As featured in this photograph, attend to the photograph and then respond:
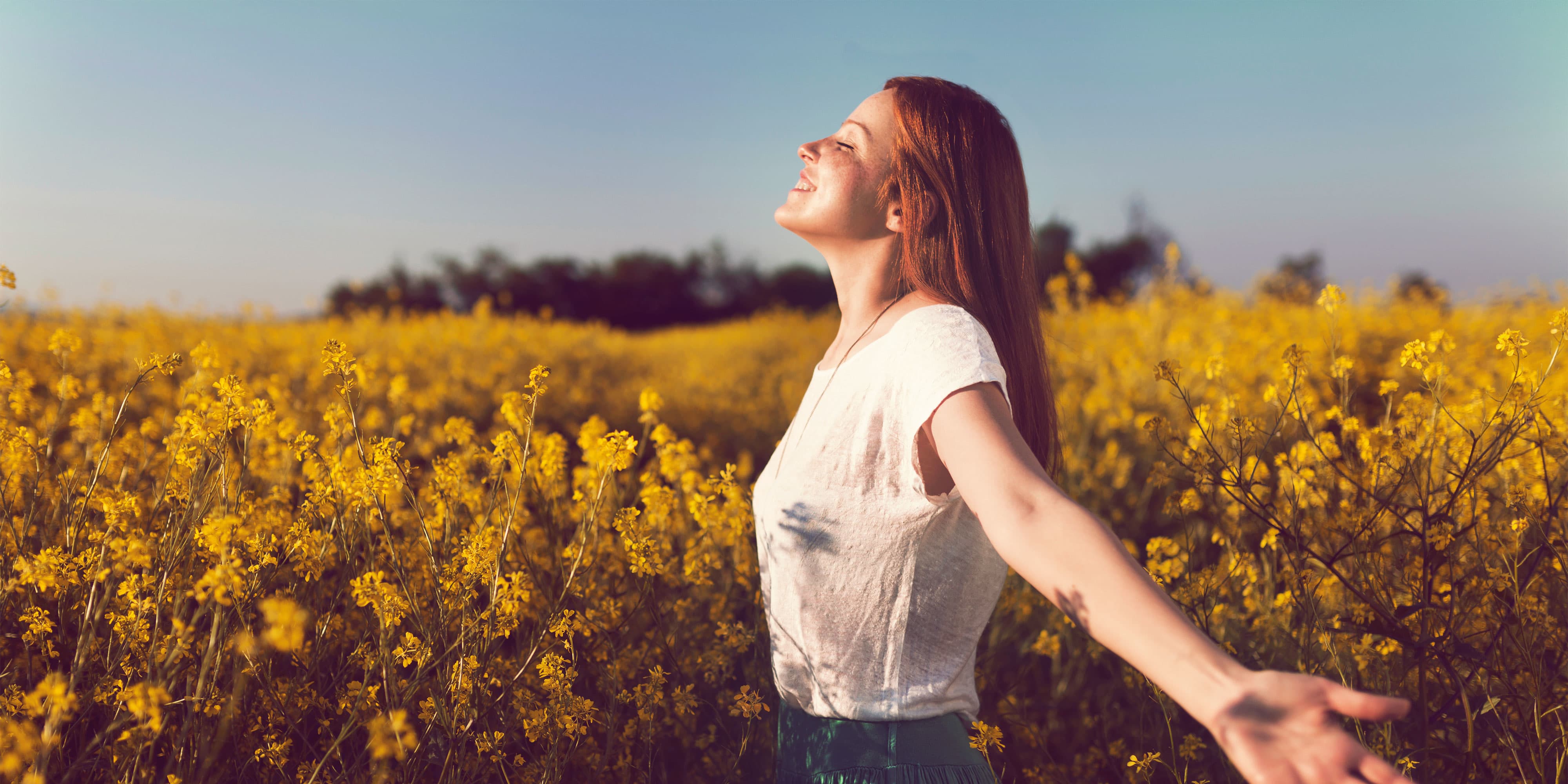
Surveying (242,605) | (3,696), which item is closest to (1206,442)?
(242,605)

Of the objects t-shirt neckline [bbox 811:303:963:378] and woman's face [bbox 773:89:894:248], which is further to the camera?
woman's face [bbox 773:89:894:248]

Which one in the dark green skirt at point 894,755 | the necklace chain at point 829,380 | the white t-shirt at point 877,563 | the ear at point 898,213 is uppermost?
the ear at point 898,213

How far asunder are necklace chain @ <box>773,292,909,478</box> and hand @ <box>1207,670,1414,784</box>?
74cm

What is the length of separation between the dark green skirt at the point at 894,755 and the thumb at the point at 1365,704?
645 millimetres

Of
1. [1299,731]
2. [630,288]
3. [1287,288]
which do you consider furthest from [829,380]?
[630,288]

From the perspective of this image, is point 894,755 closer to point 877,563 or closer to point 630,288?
point 877,563

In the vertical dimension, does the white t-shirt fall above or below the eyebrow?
below

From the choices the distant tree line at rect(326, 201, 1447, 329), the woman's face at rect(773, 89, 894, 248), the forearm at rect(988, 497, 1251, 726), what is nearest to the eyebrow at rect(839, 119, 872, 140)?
the woman's face at rect(773, 89, 894, 248)

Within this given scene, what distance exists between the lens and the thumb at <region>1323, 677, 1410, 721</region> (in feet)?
2.01

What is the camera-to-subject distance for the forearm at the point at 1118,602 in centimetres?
68

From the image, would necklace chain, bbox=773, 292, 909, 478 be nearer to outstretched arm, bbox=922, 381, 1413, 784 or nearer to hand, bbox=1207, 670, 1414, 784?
outstretched arm, bbox=922, 381, 1413, 784

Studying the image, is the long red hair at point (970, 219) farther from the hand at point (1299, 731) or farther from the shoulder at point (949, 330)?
the hand at point (1299, 731)

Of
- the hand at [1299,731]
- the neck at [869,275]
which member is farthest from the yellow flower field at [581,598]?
the hand at [1299,731]

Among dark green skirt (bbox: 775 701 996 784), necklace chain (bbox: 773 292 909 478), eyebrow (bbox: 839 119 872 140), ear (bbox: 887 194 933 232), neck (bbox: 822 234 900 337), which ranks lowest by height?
dark green skirt (bbox: 775 701 996 784)
